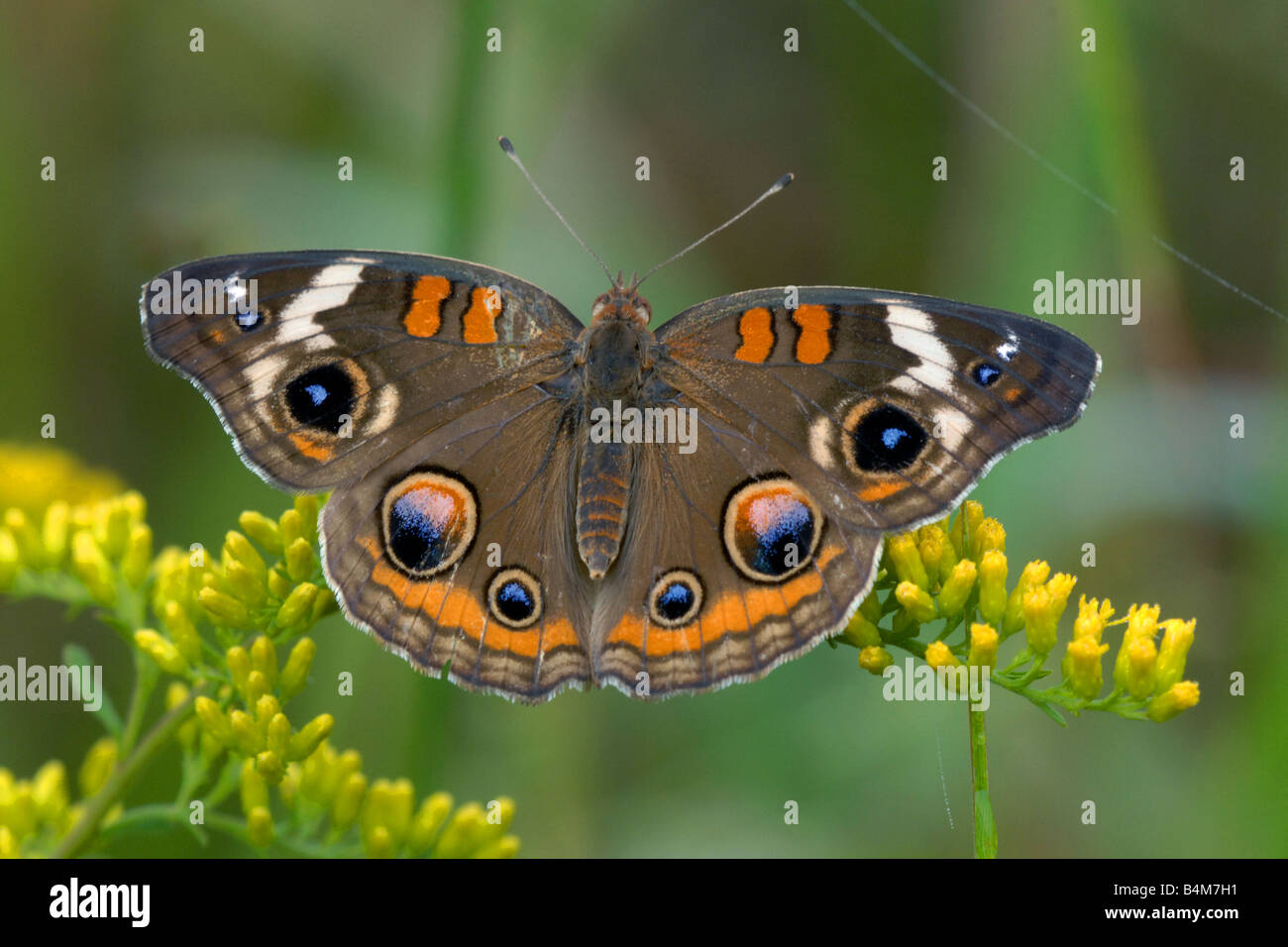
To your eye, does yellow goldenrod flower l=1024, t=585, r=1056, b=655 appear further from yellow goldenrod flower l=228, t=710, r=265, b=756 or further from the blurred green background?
yellow goldenrod flower l=228, t=710, r=265, b=756

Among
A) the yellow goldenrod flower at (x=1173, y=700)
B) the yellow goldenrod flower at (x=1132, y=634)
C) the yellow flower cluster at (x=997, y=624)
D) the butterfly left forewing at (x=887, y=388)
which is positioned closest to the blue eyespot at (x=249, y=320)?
the butterfly left forewing at (x=887, y=388)

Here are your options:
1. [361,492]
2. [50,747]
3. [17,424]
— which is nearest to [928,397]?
[361,492]

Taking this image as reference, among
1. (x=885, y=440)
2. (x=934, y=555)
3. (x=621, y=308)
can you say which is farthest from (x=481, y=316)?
(x=934, y=555)

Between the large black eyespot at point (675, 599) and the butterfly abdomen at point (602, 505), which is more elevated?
the butterfly abdomen at point (602, 505)

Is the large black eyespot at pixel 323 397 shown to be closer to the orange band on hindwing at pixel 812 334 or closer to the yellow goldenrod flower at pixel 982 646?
the orange band on hindwing at pixel 812 334

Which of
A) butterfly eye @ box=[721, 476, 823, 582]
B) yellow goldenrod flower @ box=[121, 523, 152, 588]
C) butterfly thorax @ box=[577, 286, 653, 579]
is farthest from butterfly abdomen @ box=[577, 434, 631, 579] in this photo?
yellow goldenrod flower @ box=[121, 523, 152, 588]

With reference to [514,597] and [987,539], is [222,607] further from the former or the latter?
[987,539]
